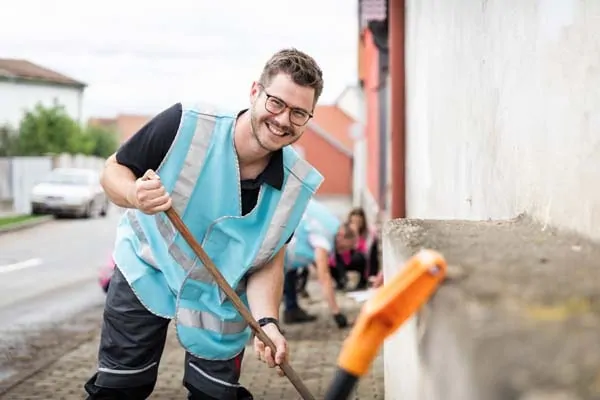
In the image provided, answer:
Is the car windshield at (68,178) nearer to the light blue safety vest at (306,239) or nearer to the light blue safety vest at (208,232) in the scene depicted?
the light blue safety vest at (306,239)

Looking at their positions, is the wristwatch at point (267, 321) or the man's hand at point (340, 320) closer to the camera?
the wristwatch at point (267, 321)

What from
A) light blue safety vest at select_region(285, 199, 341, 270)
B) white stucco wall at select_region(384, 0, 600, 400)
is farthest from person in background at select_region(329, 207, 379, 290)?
white stucco wall at select_region(384, 0, 600, 400)

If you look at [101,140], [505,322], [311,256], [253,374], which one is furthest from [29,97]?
[505,322]

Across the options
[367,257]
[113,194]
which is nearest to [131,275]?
[113,194]

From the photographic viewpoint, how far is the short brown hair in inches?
151

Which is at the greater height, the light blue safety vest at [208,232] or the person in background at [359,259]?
the light blue safety vest at [208,232]

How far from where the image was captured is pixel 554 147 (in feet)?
10.7

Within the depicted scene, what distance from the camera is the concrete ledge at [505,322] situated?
5.37 ft

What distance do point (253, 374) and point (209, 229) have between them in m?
2.94

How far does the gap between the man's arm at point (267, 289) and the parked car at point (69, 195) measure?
23.8 meters

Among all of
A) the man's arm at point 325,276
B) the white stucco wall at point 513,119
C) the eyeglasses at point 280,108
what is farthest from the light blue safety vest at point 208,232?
the man's arm at point 325,276

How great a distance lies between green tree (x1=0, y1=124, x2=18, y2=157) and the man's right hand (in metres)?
36.7

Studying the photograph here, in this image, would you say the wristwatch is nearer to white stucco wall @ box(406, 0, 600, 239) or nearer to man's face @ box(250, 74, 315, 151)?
man's face @ box(250, 74, 315, 151)

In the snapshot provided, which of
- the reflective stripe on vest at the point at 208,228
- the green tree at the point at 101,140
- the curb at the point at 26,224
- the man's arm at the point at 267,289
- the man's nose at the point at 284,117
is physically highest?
the man's nose at the point at 284,117
